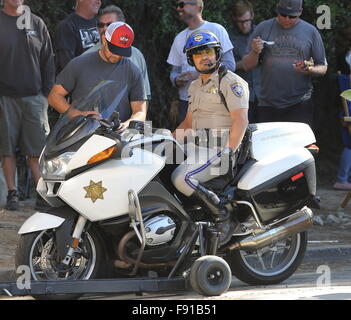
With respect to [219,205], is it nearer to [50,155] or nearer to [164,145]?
[164,145]

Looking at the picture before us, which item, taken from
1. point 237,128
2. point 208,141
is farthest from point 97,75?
point 237,128

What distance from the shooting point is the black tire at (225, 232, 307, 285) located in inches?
326

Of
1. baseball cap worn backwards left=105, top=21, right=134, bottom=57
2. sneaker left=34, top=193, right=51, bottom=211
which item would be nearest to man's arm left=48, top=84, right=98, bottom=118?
baseball cap worn backwards left=105, top=21, right=134, bottom=57

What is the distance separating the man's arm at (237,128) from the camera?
7938mm

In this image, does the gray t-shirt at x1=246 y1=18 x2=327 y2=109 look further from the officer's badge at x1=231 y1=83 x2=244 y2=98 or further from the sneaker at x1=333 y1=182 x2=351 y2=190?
the officer's badge at x1=231 y1=83 x2=244 y2=98

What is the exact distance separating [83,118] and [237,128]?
3.71 ft

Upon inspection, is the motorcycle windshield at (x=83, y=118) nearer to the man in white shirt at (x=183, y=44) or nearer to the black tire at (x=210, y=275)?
the black tire at (x=210, y=275)

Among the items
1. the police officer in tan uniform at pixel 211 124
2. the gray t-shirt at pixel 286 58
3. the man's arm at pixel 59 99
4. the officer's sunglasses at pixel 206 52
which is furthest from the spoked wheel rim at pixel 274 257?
the gray t-shirt at pixel 286 58

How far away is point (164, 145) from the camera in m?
7.95

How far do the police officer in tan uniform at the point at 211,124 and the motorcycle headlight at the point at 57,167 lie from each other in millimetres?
842
